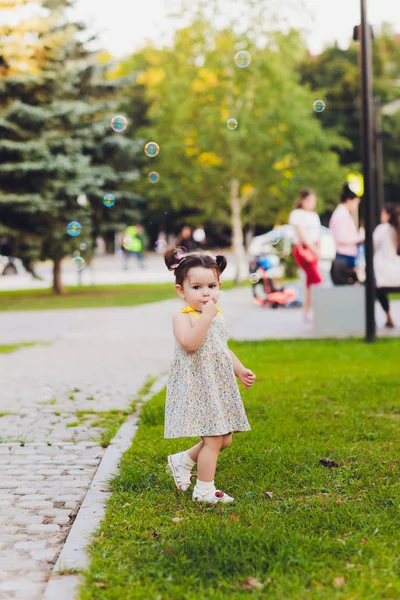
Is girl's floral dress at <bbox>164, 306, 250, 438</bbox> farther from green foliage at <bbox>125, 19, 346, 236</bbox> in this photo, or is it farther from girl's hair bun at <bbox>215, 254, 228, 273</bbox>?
green foliage at <bbox>125, 19, 346, 236</bbox>

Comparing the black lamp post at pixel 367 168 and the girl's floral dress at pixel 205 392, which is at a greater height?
the black lamp post at pixel 367 168

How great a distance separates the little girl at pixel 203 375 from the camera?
4.41m

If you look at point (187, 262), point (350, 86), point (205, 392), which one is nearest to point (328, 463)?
point (205, 392)

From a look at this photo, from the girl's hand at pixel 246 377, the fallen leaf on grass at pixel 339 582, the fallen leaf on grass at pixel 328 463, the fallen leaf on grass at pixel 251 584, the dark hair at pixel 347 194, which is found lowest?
the fallen leaf on grass at pixel 251 584

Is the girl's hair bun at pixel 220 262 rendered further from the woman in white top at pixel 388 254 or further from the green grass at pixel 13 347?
the woman in white top at pixel 388 254

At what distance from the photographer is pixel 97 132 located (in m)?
23.5

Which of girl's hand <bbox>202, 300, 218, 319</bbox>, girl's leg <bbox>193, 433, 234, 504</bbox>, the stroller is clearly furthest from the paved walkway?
girl's hand <bbox>202, 300, 218, 319</bbox>

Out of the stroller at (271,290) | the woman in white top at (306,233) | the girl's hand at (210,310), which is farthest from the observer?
the stroller at (271,290)

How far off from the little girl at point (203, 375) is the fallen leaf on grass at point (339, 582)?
1165 millimetres

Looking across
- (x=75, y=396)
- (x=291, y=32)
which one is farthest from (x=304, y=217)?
(x=291, y=32)

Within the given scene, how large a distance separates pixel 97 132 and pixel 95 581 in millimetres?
21022

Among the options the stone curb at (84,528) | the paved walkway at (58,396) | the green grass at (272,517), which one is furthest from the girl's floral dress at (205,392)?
the paved walkway at (58,396)

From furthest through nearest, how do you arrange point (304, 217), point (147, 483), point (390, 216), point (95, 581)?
1. point (304, 217)
2. point (390, 216)
3. point (147, 483)
4. point (95, 581)

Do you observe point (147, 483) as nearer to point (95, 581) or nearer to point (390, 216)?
point (95, 581)
